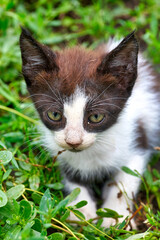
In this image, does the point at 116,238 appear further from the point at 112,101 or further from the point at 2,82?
the point at 2,82

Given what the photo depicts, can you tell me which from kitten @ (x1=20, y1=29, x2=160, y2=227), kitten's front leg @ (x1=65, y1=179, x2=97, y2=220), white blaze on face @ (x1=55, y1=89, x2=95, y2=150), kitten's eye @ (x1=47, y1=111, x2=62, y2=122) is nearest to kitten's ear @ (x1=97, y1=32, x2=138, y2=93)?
kitten @ (x1=20, y1=29, x2=160, y2=227)

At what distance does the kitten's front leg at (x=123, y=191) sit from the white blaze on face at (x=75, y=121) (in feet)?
→ 2.21

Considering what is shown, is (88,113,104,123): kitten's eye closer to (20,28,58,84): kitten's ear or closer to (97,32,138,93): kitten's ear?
(97,32,138,93): kitten's ear

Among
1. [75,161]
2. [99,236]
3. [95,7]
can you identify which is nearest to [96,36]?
[95,7]

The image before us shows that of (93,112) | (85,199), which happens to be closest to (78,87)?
(93,112)

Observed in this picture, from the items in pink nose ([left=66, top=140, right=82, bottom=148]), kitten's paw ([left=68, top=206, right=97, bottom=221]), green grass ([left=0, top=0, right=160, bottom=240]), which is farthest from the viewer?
kitten's paw ([left=68, top=206, right=97, bottom=221])

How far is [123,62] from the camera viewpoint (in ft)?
7.86

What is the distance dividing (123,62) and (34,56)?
56 cm

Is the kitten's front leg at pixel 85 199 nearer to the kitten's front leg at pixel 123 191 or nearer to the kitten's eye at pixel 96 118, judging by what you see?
the kitten's front leg at pixel 123 191

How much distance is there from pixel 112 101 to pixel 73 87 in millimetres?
280

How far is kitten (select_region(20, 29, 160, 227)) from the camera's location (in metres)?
2.30

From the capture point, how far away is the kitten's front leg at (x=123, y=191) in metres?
2.75

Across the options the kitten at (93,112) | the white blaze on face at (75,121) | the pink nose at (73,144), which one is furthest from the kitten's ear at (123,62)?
the pink nose at (73,144)

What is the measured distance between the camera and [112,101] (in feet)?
7.94
